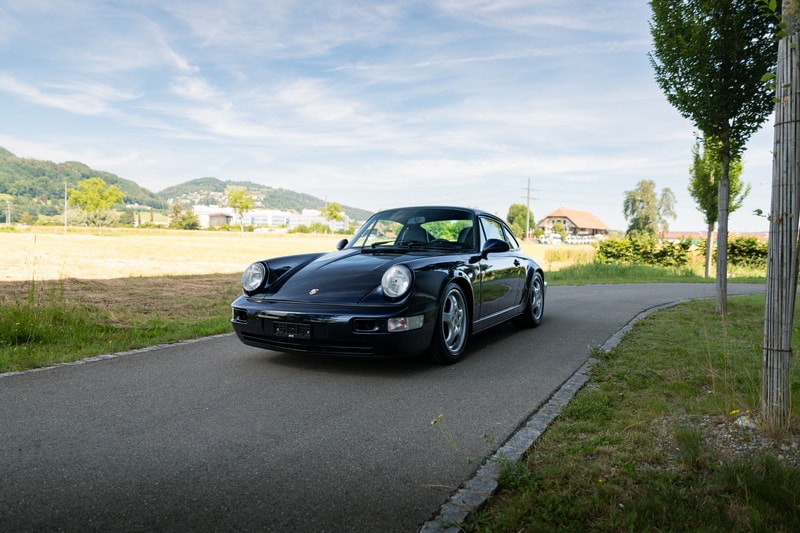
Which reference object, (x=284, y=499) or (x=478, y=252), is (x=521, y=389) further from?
(x=284, y=499)

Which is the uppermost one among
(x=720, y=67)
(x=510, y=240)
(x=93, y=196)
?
(x=93, y=196)

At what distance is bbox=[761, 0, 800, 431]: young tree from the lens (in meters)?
3.13

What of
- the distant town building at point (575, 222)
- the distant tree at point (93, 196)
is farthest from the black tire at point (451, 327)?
the distant town building at point (575, 222)

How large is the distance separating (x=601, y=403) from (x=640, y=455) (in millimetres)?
967

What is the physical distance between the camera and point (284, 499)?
2.53 metres

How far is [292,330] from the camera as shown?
471 cm

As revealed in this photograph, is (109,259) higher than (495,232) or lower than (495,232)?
lower

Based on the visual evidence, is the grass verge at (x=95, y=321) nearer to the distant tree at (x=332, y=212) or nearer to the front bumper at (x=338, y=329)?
the front bumper at (x=338, y=329)

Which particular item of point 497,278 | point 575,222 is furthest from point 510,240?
point 575,222

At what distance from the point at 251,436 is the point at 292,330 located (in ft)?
4.72

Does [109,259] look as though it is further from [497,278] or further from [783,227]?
[783,227]

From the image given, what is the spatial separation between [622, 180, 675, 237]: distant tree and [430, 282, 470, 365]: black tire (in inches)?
2762

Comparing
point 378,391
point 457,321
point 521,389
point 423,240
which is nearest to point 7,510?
point 378,391

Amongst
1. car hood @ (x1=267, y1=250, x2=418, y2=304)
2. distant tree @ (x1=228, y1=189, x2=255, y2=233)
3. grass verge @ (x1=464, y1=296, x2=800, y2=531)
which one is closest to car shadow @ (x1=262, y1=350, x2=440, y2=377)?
car hood @ (x1=267, y1=250, x2=418, y2=304)
